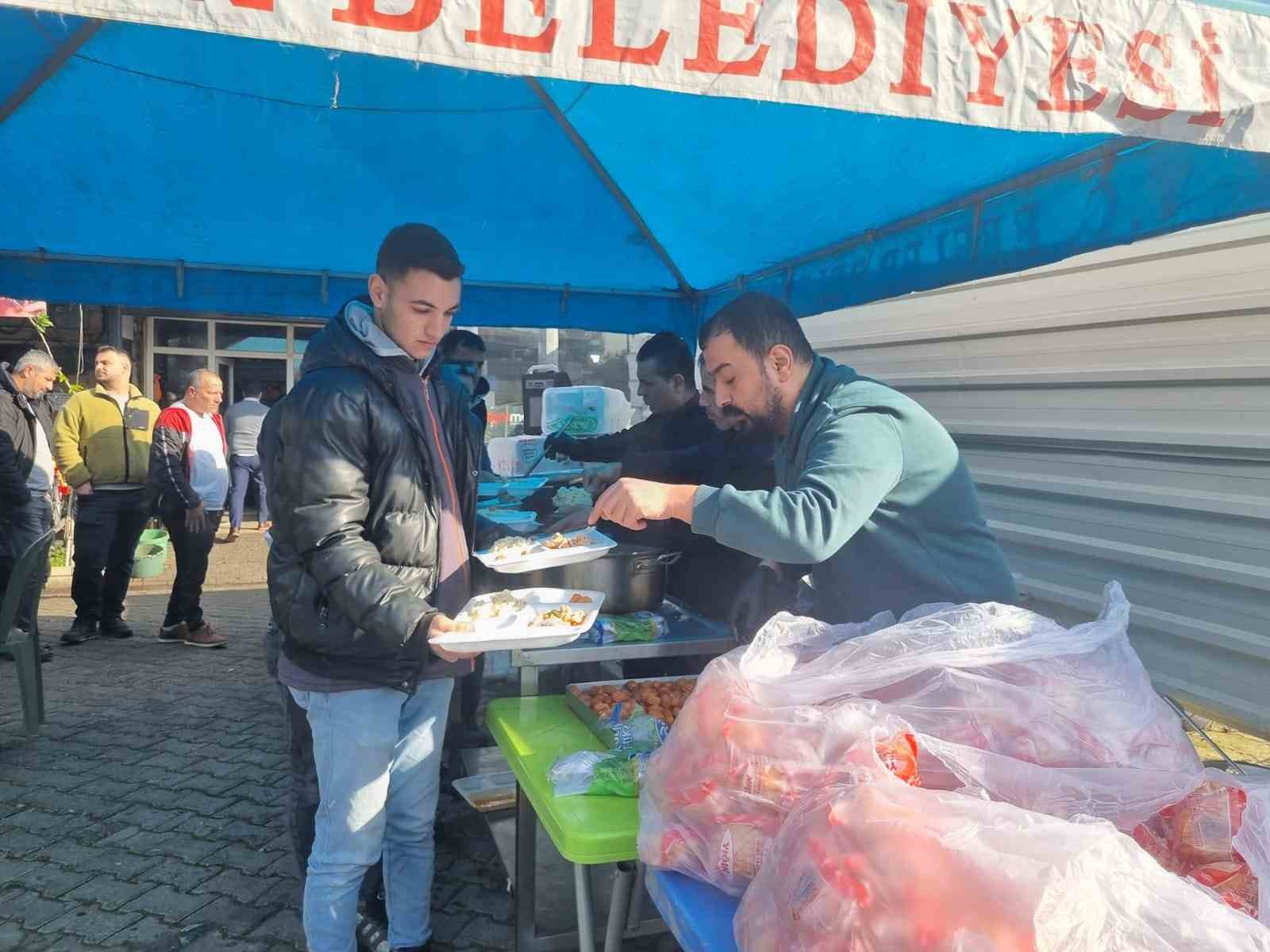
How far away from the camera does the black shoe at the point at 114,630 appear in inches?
243

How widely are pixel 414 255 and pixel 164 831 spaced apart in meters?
2.81

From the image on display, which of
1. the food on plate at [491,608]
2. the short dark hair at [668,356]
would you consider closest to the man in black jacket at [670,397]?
the short dark hair at [668,356]

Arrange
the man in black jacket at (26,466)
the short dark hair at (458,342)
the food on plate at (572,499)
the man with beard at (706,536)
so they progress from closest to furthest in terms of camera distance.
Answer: the man with beard at (706,536) → the food on plate at (572,499) → the man in black jacket at (26,466) → the short dark hair at (458,342)

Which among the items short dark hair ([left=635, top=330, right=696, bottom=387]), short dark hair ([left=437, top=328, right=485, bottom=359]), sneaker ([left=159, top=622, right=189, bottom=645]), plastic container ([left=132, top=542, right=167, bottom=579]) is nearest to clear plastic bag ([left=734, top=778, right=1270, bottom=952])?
short dark hair ([left=635, top=330, right=696, bottom=387])

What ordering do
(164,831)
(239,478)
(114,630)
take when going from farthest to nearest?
(239,478) < (114,630) < (164,831)

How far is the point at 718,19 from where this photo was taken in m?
1.40

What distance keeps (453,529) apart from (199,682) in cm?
398

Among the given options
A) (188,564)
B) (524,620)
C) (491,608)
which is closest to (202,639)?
(188,564)

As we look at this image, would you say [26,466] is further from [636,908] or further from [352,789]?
[636,908]

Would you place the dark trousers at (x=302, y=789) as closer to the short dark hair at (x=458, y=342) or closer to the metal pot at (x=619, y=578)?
the metal pot at (x=619, y=578)

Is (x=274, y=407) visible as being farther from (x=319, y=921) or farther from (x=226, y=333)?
(x=226, y=333)

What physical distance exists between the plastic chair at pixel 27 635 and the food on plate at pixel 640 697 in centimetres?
327

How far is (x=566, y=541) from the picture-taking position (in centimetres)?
257

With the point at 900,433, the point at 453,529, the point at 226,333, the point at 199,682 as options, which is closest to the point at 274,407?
the point at 453,529
